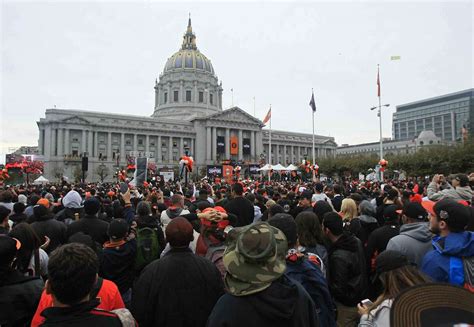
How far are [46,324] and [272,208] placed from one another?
193 inches

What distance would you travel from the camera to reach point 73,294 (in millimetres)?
2225

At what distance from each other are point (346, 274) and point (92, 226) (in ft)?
14.5

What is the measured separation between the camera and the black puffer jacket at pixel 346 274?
394 centimetres

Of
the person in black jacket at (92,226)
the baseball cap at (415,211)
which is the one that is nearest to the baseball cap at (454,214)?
the baseball cap at (415,211)

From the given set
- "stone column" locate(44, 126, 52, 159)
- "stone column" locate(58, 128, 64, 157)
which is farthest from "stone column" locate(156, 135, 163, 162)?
"stone column" locate(44, 126, 52, 159)

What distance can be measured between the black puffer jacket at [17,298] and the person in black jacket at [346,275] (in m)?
3.19

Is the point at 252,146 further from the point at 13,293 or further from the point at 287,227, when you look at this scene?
the point at 13,293

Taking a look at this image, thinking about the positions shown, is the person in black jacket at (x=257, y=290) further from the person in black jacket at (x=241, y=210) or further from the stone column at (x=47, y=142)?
the stone column at (x=47, y=142)

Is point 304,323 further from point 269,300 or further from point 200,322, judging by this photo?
point 200,322

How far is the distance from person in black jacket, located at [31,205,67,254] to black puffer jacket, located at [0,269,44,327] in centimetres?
319

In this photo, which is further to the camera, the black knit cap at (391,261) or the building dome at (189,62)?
the building dome at (189,62)

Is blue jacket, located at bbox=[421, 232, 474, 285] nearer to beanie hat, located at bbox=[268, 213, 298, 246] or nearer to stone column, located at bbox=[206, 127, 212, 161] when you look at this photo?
beanie hat, located at bbox=[268, 213, 298, 246]

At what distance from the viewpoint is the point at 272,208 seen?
6582 mm

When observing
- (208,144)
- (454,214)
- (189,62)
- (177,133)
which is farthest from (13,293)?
(189,62)
